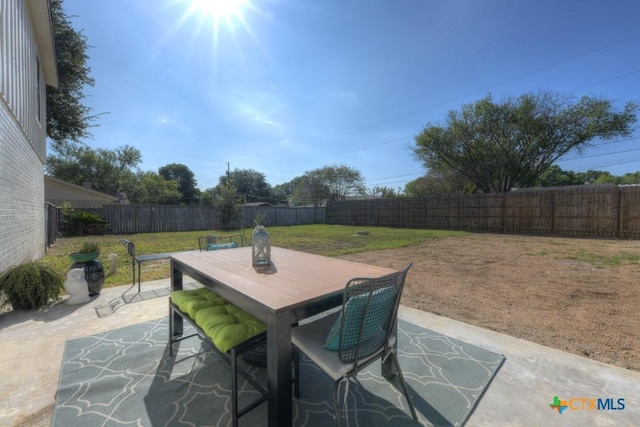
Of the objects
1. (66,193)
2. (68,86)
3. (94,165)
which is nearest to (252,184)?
(94,165)

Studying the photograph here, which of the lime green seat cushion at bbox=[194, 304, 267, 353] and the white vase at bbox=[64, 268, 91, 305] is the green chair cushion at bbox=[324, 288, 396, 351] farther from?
the white vase at bbox=[64, 268, 91, 305]

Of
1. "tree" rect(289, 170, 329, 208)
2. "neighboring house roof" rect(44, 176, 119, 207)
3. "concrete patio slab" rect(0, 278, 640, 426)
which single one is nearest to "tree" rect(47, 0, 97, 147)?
"neighboring house roof" rect(44, 176, 119, 207)

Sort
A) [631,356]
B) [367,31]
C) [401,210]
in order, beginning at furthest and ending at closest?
[401,210], [367,31], [631,356]

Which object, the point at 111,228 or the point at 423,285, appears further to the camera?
the point at 111,228

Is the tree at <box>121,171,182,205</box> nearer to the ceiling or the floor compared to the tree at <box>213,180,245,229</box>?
nearer to the ceiling

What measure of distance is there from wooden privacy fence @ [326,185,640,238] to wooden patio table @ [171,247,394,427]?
11818 millimetres

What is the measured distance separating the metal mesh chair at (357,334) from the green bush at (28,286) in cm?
333

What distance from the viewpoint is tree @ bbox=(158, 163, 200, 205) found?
1511 inches

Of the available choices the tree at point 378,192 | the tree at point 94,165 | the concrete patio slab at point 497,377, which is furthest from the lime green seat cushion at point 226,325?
the tree at point 378,192

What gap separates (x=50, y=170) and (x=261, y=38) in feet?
90.0

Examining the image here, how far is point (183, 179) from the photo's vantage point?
39250 mm

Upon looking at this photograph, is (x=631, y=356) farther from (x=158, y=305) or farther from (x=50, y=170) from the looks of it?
(x=50, y=170)

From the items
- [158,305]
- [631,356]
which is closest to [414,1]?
[631,356]

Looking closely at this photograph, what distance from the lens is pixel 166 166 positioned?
126ft
